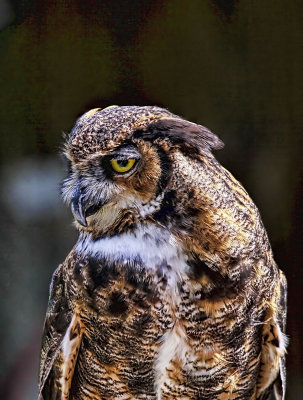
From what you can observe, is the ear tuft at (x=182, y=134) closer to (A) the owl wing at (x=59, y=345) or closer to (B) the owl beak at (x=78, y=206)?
(B) the owl beak at (x=78, y=206)

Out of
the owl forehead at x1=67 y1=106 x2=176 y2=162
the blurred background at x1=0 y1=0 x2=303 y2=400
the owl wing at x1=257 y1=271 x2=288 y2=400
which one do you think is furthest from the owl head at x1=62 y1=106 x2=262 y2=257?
the blurred background at x1=0 y1=0 x2=303 y2=400

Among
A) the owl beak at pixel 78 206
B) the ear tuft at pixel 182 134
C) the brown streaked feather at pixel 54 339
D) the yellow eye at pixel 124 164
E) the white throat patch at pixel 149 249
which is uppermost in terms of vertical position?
the ear tuft at pixel 182 134

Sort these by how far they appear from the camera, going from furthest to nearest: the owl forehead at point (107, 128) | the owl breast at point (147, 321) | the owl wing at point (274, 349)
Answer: the owl wing at point (274, 349), the owl breast at point (147, 321), the owl forehead at point (107, 128)

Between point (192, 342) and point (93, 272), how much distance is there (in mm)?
263

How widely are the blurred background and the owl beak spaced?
1.03 metres

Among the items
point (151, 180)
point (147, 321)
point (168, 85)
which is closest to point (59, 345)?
point (147, 321)

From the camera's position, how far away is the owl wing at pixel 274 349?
52.7 inches

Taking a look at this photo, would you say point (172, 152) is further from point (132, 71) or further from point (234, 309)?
point (132, 71)

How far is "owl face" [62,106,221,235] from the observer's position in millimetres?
1102

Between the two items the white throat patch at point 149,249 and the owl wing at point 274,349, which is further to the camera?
the owl wing at point 274,349

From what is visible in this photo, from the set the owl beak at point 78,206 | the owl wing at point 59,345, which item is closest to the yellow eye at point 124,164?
the owl beak at point 78,206

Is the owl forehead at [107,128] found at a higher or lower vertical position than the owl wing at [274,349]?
higher

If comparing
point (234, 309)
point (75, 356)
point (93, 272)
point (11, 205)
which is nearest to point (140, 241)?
point (93, 272)

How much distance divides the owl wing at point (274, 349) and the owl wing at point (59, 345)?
0.44m
